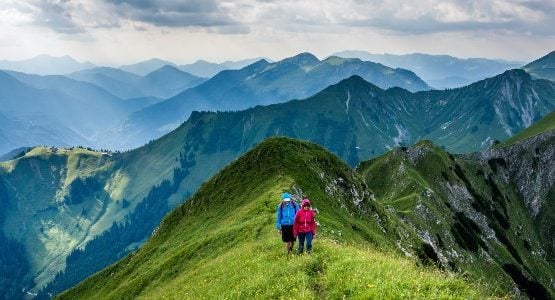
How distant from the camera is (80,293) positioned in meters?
81.4

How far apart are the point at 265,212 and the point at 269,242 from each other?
15.4 meters

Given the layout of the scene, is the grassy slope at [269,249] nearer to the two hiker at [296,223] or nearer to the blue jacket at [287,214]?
the two hiker at [296,223]

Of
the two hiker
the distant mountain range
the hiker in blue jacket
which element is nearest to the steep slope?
the distant mountain range

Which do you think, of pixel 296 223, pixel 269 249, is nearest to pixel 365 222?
pixel 269 249

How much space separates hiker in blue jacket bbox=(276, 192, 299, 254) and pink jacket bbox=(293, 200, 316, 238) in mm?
881

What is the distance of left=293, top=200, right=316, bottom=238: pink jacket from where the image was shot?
28.0 metres

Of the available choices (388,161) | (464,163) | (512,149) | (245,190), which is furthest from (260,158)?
(512,149)

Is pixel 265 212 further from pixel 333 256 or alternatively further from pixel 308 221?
pixel 333 256

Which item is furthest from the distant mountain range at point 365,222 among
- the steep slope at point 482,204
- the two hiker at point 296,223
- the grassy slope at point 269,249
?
the two hiker at point 296,223

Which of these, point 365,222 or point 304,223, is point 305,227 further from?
point 365,222

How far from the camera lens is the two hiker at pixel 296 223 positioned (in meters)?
28.0

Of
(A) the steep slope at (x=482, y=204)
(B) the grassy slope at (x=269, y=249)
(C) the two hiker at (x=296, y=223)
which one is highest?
(C) the two hiker at (x=296, y=223)

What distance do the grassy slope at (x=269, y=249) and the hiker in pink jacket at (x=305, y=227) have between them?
1067mm

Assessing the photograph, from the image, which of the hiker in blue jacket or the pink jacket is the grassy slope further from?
the pink jacket
